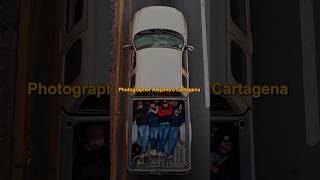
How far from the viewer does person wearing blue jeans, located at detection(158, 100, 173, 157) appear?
908 centimetres

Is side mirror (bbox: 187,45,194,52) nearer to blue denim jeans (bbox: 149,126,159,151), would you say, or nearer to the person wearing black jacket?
blue denim jeans (bbox: 149,126,159,151)

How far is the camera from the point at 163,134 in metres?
9.11

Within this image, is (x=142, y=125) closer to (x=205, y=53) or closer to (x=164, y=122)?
(x=164, y=122)

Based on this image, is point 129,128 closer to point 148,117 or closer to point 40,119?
point 148,117

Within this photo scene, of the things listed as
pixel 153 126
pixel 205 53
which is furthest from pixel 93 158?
pixel 205 53

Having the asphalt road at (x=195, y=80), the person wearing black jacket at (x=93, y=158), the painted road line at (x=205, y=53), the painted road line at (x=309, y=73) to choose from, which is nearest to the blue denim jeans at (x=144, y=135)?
the asphalt road at (x=195, y=80)

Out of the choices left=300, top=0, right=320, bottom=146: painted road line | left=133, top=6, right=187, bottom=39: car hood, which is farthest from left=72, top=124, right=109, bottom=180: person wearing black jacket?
left=300, top=0, right=320, bottom=146: painted road line

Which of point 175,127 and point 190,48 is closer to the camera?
point 175,127

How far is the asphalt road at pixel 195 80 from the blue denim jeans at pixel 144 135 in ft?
1.95

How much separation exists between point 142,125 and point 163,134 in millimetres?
412

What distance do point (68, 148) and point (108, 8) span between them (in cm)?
311

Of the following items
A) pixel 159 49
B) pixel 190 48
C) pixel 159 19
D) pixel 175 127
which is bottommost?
pixel 175 127

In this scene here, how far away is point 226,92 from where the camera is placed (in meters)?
10.6

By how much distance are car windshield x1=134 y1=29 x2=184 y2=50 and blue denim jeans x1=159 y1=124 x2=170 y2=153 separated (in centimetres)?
154
